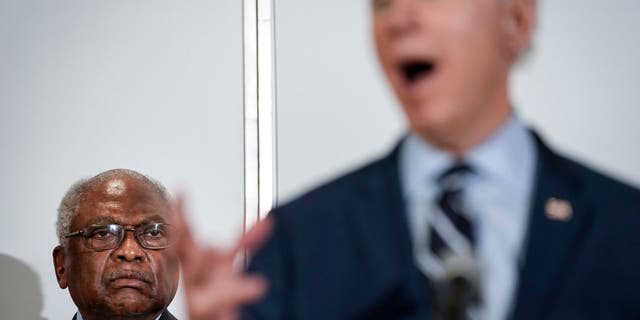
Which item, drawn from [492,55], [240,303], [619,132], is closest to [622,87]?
[619,132]

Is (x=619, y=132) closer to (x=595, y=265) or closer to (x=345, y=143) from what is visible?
(x=595, y=265)

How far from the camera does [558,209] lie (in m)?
1.07

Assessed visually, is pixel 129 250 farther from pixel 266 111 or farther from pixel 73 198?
pixel 266 111

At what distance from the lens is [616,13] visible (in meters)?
1.25

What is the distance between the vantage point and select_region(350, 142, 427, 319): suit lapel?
108cm

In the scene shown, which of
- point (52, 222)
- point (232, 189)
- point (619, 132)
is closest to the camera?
point (619, 132)

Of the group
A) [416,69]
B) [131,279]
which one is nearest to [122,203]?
[131,279]

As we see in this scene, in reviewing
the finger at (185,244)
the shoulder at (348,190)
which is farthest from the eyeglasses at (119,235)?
the finger at (185,244)

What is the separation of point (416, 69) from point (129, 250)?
831 millimetres

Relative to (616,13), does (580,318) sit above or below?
below

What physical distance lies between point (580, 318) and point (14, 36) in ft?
3.99

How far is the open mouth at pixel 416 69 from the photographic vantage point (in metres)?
1.09

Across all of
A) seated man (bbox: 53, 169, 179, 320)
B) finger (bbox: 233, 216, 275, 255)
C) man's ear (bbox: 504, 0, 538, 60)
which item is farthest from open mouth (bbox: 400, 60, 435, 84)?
seated man (bbox: 53, 169, 179, 320)

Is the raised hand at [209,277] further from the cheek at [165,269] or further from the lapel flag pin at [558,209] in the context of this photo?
the cheek at [165,269]
